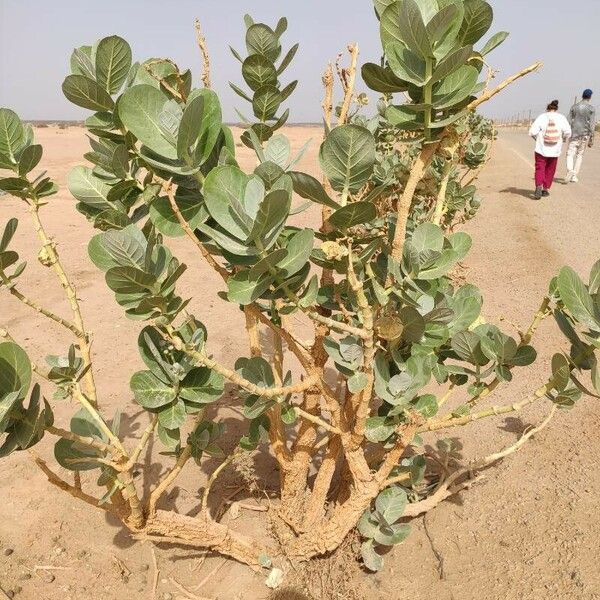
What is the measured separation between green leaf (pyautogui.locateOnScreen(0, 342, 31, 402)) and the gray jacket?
10.1 m

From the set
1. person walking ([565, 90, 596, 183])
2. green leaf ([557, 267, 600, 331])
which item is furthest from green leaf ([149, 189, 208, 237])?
person walking ([565, 90, 596, 183])

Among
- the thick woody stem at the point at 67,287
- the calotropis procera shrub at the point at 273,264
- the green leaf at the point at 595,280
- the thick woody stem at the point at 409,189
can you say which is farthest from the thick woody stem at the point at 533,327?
the thick woody stem at the point at 67,287

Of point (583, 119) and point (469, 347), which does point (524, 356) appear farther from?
point (583, 119)

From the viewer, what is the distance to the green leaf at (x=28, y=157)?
1.22m

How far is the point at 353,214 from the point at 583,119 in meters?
9.89

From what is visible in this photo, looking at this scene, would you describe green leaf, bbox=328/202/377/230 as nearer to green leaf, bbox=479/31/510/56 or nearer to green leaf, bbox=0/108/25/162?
green leaf, bbox=479/31/510/56

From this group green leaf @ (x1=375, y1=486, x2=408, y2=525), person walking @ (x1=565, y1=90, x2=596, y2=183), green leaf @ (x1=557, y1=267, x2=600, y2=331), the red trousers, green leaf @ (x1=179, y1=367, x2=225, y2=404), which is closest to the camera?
green leaf @ (x1=557, y1=267, x2=600, y2=331)

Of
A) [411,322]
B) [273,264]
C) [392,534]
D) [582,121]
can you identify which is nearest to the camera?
[273,264]

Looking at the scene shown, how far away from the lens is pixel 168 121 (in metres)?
0.95

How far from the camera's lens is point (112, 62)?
3.57ft

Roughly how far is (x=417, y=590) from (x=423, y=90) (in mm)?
1539

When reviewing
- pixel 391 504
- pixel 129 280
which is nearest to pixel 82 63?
pixel 129 280

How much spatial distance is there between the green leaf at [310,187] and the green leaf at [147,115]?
23 centimetres

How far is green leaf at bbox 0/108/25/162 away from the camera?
1.18m
